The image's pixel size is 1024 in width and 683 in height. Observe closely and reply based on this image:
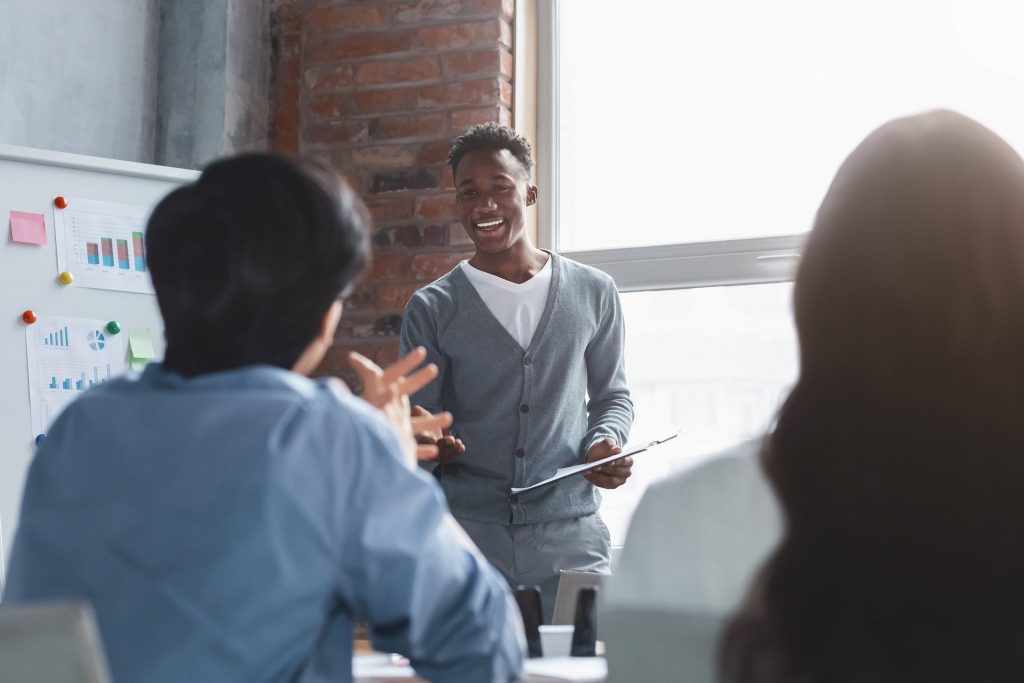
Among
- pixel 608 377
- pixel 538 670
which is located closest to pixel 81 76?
pixel 608 377

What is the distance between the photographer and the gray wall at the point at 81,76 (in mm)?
3066

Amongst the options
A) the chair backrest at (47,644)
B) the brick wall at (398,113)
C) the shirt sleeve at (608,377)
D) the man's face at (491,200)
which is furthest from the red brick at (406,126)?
the chair backrest at (47,644)

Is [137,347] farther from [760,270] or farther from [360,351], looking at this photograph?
[760,270]

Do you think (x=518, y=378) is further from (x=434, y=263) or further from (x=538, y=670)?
(x=538, y=670)

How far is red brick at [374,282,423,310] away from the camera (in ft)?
11.1

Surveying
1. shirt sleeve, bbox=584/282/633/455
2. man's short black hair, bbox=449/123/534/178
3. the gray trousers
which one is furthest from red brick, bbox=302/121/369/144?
the gray trousers

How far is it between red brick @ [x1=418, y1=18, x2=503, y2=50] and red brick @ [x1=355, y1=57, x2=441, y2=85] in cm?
5

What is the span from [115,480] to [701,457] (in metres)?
0.53

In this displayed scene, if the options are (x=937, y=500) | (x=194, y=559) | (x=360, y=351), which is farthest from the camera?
(x=360, y=351)

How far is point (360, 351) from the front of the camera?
346 centimetres

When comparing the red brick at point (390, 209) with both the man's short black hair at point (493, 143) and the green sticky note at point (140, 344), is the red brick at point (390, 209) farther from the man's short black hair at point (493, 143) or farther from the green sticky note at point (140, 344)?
the green sticky note at point (140, 344)

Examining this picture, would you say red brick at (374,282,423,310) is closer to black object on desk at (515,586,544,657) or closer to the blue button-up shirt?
black object on desk at (515,586,544,657)

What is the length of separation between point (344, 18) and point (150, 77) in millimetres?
630

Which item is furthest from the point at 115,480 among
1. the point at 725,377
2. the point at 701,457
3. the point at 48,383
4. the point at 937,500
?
the point at 725,377
